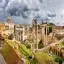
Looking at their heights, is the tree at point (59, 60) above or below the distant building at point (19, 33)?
below

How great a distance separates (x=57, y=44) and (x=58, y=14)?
0.43 meters

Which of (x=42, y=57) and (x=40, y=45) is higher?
(x=40, y=45)

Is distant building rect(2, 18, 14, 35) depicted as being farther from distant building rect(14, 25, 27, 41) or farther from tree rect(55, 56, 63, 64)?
tree rect(55, 56, 63, 64)

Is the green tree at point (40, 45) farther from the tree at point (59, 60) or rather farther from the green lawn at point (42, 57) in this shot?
the tree at point (59, 60)

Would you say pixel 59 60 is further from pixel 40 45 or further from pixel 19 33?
pixel 19 33

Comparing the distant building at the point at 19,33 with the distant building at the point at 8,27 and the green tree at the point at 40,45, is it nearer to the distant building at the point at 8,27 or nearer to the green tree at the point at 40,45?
the distant building at the point at 8,27

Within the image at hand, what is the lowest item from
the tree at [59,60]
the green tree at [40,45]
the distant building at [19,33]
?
the tree at [59,60]

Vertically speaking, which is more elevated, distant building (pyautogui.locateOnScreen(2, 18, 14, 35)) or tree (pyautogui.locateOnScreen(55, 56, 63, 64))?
distant building (pyautogui.locateOnScreen(2, 18, 14, 35))

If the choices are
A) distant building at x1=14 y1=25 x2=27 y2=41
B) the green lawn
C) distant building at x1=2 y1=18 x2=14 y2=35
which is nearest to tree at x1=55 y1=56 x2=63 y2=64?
the green lawn

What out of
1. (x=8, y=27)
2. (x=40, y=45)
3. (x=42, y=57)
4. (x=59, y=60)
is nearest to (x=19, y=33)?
(x=8, y=27)

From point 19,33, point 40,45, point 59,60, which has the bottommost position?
point 59,60

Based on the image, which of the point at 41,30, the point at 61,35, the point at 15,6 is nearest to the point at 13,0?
the point at 15,6

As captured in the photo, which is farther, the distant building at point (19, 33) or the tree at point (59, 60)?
the tree at point (59, 60)

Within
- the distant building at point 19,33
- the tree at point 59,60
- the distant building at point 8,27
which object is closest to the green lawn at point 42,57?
the tree at point 59,60
